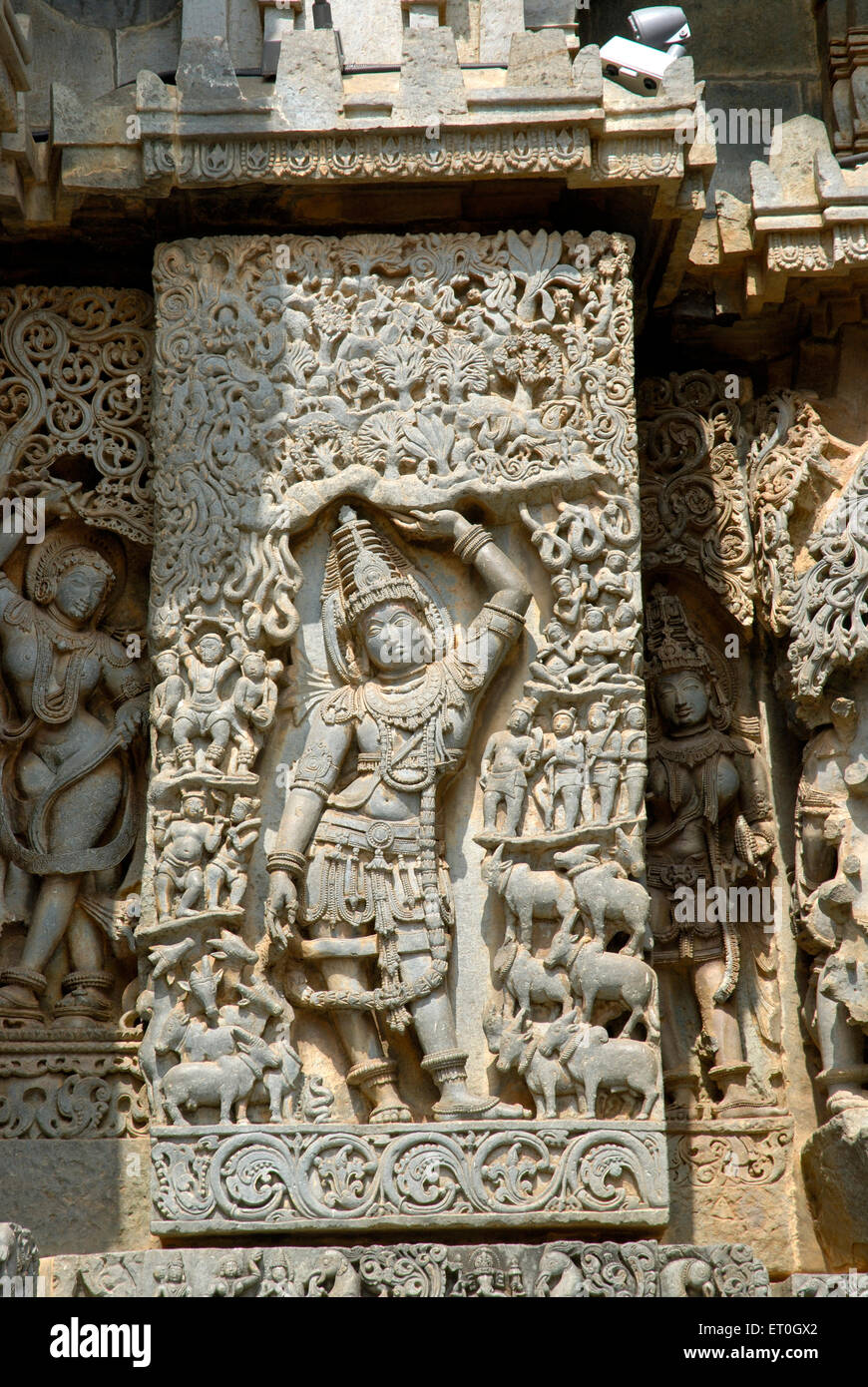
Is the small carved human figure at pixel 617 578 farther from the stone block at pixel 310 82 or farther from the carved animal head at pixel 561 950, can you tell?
the stone block at pixel 310 82

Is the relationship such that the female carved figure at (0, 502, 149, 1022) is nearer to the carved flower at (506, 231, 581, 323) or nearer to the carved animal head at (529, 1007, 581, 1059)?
the carved animal head at (529, 1007, 581, 1059)

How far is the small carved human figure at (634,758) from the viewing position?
8.20 metres

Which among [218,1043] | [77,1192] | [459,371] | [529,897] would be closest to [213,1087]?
[218,1043]

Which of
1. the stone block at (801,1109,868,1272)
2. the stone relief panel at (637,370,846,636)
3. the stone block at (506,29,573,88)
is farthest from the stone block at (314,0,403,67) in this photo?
the stone block at (801,1109,868,1272)

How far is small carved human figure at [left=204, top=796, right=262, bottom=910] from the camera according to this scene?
805 centimetres

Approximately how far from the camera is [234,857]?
8.12 metres

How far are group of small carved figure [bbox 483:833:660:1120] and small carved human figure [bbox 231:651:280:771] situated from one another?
3.42 feet

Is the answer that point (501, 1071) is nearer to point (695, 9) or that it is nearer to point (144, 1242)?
point (144, 1242)

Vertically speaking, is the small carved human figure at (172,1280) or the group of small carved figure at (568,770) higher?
the group of small carved figure at (568,770)

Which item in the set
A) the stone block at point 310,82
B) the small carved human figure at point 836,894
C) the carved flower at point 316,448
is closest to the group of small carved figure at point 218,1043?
the carved flower at point 316,448

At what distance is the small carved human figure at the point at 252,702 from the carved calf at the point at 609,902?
1.32 m

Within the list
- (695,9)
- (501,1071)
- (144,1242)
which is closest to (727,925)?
(501,1071)

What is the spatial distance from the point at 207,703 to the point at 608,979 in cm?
189

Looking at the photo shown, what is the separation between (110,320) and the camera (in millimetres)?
9125
